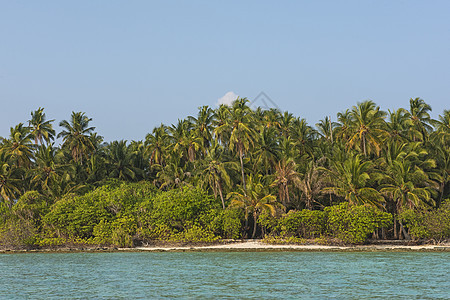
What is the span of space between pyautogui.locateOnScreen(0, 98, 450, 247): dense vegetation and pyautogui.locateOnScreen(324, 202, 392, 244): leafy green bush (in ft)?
0.43

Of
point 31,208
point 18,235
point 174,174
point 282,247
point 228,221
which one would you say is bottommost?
point 282,247

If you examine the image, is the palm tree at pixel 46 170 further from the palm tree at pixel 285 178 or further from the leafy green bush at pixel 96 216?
the palm tree at pixel 285 178

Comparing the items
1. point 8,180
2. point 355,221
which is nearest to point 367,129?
point 355,221

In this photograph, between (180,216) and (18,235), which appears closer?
(180,216)

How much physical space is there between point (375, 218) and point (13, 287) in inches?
1483

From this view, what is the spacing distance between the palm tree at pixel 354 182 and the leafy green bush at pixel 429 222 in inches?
135

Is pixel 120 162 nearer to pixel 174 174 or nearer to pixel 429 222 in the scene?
pixel 174 174

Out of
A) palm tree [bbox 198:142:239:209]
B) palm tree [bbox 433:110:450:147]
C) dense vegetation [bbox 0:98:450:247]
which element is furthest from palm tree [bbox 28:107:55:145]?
palm tree [bbox 433:110:450:147]

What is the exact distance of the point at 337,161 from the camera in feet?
193

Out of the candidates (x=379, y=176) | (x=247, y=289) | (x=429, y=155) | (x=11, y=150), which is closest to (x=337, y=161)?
(x=379, y=176)

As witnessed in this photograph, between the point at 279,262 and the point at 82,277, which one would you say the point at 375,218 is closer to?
the point at 279,262

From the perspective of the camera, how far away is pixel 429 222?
5450 centimetres

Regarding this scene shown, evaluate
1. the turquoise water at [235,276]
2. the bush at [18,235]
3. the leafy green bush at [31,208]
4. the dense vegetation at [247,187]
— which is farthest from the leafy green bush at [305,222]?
the bush at [18,235]

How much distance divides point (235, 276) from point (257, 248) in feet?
75.8
